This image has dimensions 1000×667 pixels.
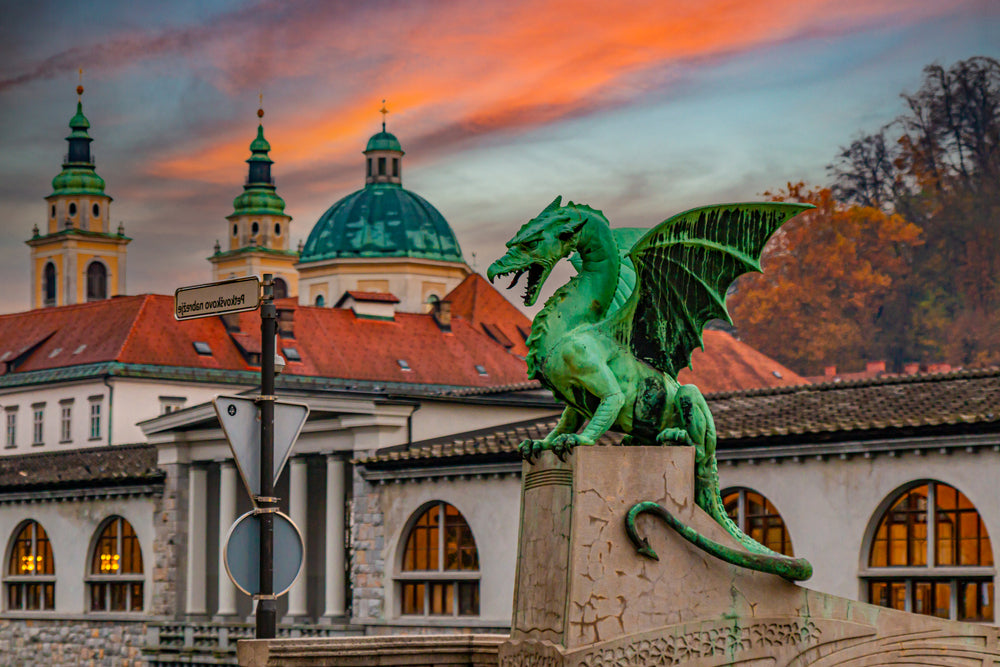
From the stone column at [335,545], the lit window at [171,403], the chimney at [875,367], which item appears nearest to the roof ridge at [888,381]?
the stone column at [335,545]

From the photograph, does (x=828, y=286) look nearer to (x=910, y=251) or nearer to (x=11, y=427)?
(x=910, y=251)

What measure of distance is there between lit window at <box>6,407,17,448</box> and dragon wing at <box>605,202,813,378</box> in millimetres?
64938

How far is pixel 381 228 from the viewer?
110 metres

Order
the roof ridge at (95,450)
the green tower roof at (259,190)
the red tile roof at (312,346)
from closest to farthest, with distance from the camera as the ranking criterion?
the roof ridge at (95,450)
the red tile roof at (312,346)
the green tower roof at (259,190)

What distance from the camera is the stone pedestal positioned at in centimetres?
1324

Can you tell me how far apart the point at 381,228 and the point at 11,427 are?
35777 mm

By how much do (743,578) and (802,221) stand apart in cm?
8465

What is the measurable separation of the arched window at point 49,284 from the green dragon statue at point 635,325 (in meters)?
114

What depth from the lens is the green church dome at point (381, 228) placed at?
10981 centimetres

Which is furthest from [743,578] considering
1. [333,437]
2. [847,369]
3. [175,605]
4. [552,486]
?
[847,369]

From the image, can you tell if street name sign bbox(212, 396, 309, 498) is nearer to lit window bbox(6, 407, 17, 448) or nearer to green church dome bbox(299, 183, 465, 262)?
lit window bbox(6, 407, 17, 448)

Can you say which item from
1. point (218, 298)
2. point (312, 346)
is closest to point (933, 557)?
point (218, 298)

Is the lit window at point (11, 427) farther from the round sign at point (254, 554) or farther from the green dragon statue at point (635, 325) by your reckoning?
the green dragon statue at point (635, 325)

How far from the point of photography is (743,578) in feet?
45.0
